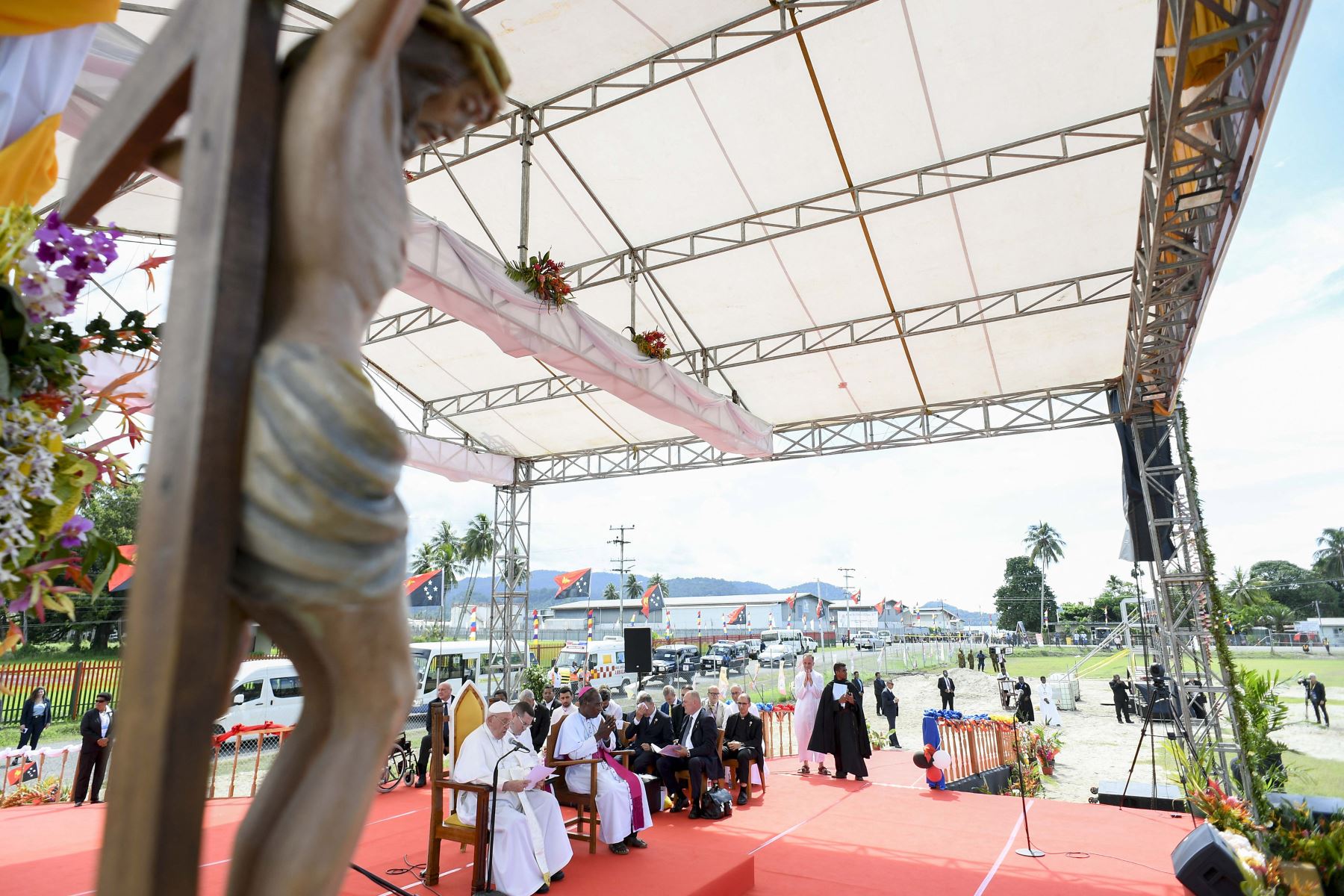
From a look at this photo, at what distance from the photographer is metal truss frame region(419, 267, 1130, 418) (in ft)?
27.0

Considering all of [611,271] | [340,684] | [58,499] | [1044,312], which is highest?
[611,271]

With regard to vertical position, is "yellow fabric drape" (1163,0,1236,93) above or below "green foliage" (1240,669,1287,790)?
above

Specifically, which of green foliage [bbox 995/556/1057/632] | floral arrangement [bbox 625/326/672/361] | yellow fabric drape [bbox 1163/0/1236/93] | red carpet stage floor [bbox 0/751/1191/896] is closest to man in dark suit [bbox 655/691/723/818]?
red carpet stage floor [bbox 0/751/1191/896]

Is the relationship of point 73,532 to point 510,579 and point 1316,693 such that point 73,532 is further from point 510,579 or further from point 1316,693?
point 1316,693

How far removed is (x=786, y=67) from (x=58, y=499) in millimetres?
6346

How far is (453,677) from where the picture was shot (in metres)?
17.7

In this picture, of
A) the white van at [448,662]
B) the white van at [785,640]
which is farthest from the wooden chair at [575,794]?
the white van at [785,640]

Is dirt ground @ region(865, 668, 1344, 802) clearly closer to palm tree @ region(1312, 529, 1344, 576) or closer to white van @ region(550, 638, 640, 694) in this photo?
white van @ region(550, 638, 640, 694)

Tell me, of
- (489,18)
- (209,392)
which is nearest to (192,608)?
(209,392)

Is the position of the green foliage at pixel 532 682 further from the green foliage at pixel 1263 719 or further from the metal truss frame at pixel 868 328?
the green foliage at pixel 1263 719

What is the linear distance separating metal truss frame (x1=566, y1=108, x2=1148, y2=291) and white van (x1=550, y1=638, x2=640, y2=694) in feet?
44.6

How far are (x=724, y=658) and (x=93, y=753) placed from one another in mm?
22218

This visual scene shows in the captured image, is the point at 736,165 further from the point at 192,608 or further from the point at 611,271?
the point at 192,608

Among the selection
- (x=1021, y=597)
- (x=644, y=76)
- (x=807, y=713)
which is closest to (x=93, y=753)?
(x=807, y=713)
